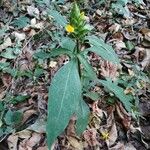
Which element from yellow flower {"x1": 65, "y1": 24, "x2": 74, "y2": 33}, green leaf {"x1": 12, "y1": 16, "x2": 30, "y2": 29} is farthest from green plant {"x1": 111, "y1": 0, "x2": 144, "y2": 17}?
yellow flower {"x1": 65, "y1": 24, "x2": 74, "y2": 33}

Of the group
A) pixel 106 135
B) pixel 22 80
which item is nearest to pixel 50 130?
pixel 106 135

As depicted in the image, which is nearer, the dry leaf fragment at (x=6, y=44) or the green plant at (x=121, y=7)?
the dry leaf fragment at (x=6, y=44)

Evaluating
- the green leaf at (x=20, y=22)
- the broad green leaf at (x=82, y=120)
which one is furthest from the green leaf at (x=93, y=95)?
the green leaf at (x=20, y=22)

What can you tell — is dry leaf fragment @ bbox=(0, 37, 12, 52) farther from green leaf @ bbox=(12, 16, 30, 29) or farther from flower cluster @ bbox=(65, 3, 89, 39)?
flower cluster @ bbox=(65, 3, 89, 39)

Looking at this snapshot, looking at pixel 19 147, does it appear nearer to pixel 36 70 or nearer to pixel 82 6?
pixel 36 70

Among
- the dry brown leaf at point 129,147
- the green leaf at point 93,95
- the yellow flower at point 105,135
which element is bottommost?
the dry brown leaf at point 129,147

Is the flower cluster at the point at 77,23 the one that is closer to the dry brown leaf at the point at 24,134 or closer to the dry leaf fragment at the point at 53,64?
the dry brown leaf at the point at 24,134

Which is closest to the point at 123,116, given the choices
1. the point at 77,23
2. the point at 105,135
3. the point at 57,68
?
the point at 105,135
